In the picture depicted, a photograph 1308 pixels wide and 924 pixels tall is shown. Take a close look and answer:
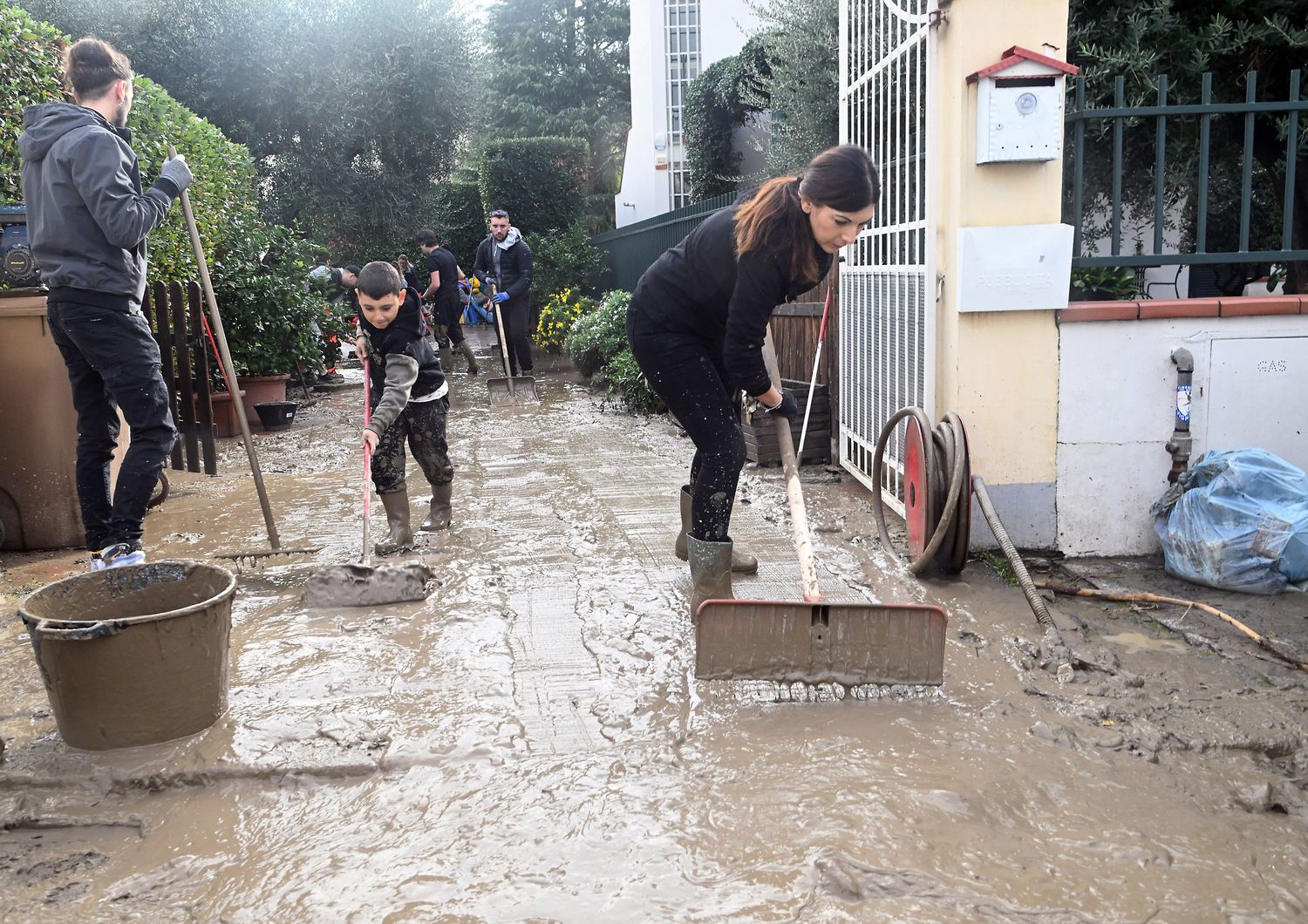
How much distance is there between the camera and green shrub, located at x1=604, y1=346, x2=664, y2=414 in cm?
969

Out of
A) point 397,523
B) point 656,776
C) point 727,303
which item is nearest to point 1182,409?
point 727,303

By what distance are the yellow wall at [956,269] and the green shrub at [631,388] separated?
4.78 meters

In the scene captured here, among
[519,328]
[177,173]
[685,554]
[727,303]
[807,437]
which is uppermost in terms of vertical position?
[177,173]

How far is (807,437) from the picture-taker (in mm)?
7102

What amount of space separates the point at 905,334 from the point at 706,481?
192 cm

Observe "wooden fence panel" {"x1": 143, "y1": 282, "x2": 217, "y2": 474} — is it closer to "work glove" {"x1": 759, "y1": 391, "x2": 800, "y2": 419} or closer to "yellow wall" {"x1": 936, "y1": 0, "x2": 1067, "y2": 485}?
"work glove" {"x1": 759, "y1": 391, "x2": 800, "y2": 419}

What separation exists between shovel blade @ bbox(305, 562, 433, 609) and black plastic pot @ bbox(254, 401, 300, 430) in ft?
17.5

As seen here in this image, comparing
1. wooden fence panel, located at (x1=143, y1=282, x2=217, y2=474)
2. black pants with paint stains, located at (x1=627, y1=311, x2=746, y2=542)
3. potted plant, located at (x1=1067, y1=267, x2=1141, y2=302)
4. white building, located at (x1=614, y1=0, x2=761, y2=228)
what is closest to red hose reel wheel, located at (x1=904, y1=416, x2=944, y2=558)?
black pants with paint stains, located at (x1=627, y1=311, x2=746, y2=542)

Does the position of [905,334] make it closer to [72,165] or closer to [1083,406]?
[1083,406]

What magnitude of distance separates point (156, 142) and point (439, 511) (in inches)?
176

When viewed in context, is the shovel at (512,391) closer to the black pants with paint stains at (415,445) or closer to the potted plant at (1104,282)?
the black pants with paint stains at (415,445)

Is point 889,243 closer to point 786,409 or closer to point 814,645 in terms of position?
point 786,409

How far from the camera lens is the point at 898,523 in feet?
18.5


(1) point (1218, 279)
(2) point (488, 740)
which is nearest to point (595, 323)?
(1) point (1218, 279)
